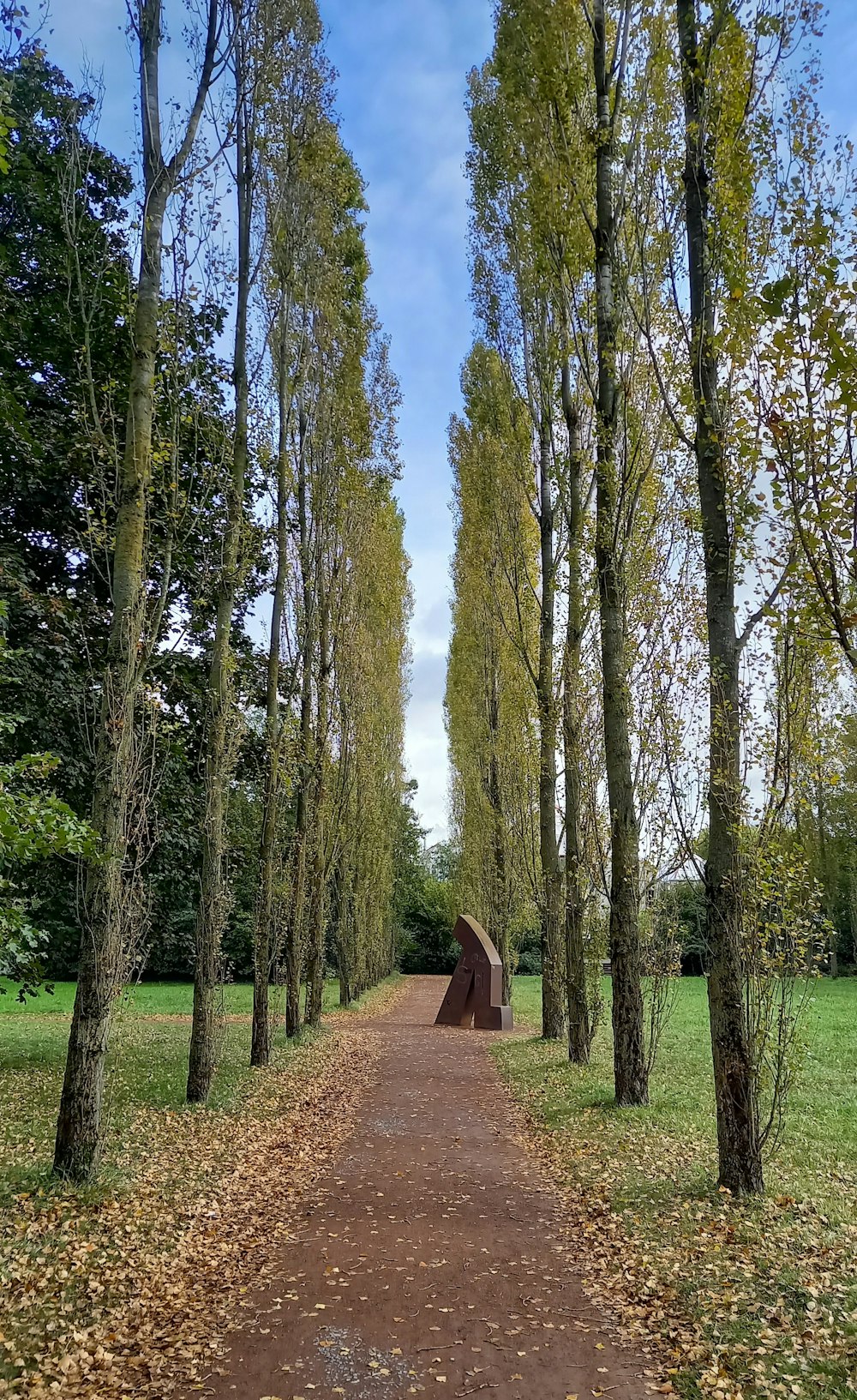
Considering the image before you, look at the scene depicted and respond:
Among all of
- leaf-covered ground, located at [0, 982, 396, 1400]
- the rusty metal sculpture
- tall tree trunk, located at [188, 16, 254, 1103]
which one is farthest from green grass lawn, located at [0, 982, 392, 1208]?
the rusty metal sculpture

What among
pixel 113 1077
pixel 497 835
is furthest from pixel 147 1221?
pixel 497 835

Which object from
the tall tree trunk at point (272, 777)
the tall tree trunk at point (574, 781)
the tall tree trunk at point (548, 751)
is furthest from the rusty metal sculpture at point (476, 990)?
the tall tree trunk at point (272, 777)

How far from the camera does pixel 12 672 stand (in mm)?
8727

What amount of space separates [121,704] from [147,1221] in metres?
3.49

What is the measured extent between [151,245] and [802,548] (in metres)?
5.73

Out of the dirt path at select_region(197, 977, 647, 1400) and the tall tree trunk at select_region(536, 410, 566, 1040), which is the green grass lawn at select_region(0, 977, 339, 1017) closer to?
the tall tree trunk at select_region(536, 410, 566, 1040)

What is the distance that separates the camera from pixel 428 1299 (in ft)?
14.4

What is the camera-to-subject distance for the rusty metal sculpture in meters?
18.0

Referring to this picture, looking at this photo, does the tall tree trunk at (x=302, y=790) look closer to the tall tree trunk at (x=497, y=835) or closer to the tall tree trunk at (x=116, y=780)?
the tall tree trunk at (x=116, y=780)

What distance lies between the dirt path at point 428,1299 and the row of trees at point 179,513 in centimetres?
203

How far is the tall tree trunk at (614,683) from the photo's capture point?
8.54 m

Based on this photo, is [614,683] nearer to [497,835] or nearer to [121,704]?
[121,704]

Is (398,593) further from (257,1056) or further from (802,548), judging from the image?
(802,548)

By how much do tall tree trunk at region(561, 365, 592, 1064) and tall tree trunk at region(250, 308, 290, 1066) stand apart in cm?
402
